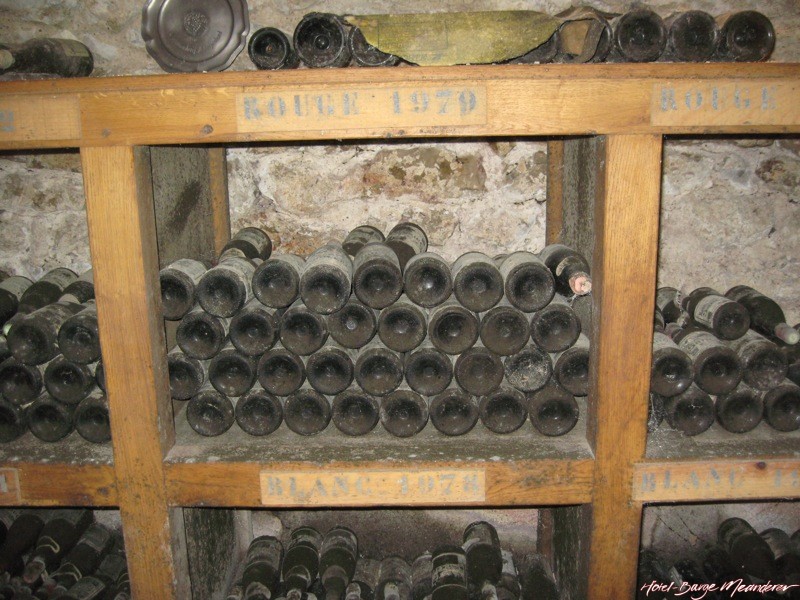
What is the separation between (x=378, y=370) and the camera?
112 cm

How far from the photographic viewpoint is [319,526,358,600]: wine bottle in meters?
1.45

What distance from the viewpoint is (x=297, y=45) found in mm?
1194

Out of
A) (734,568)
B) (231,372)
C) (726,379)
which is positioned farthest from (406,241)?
(734,568)

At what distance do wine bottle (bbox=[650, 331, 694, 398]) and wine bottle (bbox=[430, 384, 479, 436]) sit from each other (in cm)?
40

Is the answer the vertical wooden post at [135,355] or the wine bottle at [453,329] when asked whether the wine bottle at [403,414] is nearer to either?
the wine bottle at [453,329]

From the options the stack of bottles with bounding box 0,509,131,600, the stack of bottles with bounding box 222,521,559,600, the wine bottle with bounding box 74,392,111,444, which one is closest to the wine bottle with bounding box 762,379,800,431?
the stack of bottles with bounding box 222,521,559,600

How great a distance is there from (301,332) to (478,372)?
1.26ft

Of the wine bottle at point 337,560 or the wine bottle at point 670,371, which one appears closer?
the wine bottle at point 670,371

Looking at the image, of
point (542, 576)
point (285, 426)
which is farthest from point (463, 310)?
point (542, 576)

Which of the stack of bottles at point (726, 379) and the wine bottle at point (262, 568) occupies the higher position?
the stack of bottles at point (726, 379)

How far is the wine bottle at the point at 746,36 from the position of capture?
3.61ft

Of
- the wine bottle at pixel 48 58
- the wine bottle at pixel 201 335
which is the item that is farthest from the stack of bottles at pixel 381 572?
the wine bottle at pixel 48 58

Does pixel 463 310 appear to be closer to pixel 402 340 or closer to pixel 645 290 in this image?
pixel 402 340

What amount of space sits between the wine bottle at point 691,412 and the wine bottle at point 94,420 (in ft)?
4.03
